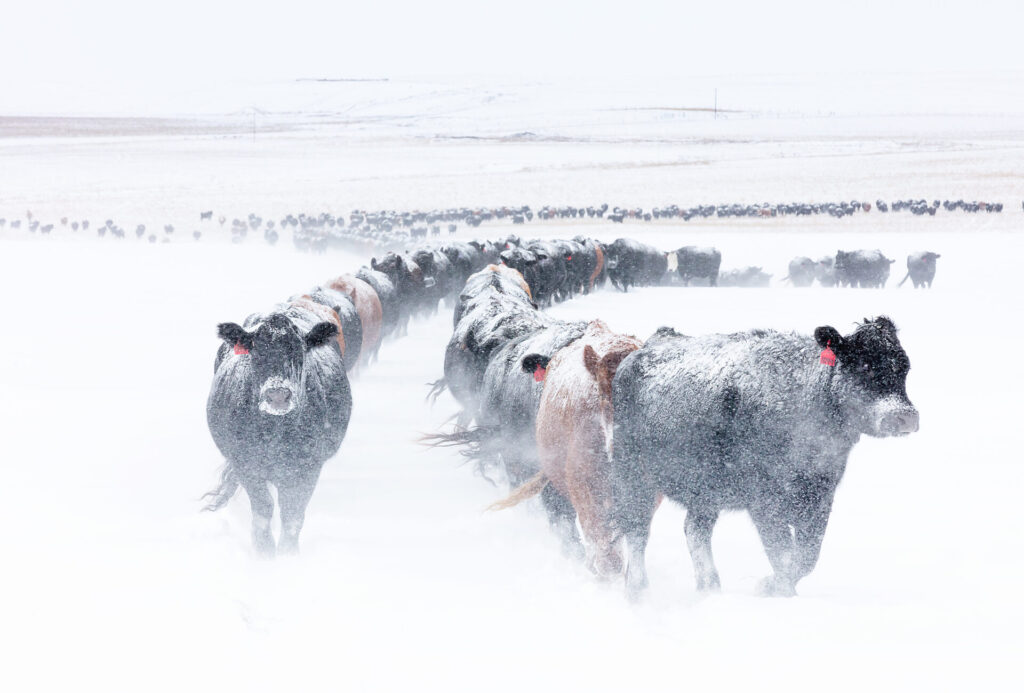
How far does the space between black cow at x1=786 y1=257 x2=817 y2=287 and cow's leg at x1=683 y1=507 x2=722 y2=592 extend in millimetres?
21908

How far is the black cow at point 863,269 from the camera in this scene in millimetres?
24125

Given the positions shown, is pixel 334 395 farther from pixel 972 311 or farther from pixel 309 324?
pixel 972 311

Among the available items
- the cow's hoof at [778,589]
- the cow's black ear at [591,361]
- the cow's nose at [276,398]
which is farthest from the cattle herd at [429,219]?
the cow's hoof at [778,589]

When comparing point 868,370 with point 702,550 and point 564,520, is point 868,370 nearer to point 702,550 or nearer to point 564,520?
point 702,550

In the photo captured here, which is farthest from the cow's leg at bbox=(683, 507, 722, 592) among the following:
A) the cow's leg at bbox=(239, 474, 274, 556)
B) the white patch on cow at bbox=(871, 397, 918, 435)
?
the cow's leg at bbox=(239, 474, 274, 556)

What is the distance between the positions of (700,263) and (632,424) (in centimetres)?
A: 2184

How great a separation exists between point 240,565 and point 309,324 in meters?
2.72

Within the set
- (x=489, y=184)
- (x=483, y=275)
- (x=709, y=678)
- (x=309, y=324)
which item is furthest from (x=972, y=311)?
(x=489, y=184)

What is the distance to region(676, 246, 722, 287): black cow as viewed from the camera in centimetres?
2588

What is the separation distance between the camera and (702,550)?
187 inches

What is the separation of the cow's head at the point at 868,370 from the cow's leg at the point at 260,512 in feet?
10.5

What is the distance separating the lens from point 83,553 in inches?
215

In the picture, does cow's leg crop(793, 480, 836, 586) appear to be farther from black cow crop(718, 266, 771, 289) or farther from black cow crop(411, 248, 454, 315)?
black cow crop(718, 266, 771, 289)

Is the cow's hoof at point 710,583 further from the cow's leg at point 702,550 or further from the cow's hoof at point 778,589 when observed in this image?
the cow's hoof at point 778,589
